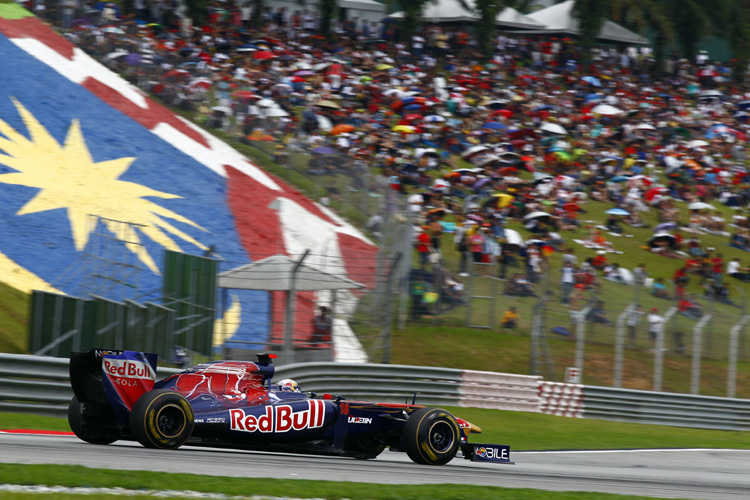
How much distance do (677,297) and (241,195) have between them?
1134cm

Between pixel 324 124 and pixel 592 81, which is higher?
pixel 592 81

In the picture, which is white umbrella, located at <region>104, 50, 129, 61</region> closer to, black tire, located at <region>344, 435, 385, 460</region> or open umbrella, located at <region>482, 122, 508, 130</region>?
open umbrella, located at <region>482, 122, 508, 130</region>

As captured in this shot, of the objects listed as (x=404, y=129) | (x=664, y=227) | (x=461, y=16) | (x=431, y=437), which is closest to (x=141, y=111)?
(x=404, y=129)

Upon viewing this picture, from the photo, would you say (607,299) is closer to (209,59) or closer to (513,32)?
(209,59)

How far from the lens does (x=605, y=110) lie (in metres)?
34.4

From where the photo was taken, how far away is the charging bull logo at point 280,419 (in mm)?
9922

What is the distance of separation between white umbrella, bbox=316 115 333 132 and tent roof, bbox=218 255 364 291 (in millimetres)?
11099

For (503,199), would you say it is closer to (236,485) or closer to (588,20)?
(588,20)

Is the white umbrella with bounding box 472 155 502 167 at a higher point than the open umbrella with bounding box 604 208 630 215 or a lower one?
higher

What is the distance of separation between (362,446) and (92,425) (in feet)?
9.66

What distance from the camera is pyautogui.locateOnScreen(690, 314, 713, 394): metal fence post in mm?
21375

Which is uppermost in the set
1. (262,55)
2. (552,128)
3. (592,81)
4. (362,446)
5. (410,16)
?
(410,16)

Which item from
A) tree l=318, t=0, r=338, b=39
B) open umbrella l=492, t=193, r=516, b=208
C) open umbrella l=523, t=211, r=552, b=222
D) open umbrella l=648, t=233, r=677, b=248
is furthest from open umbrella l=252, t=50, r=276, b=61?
open umbrella l=648, t=233, r=677, b=248

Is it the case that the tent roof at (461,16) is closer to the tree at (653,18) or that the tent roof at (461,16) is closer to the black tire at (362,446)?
the tree at (653,18)
